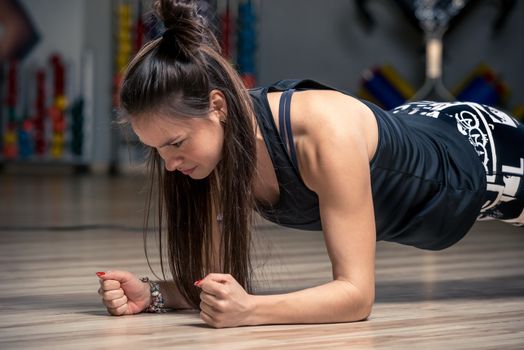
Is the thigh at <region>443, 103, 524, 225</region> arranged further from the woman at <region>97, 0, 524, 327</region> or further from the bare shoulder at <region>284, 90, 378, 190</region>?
the bare shoulder at <region>284, 90, 378, 190</region>

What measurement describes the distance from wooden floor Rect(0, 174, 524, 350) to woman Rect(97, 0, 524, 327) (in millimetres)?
58

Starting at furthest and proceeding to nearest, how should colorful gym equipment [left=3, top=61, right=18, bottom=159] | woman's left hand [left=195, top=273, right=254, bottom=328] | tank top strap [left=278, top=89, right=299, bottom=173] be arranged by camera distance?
colorful gym equipment [left=3, top=61, right=18, bottom=159] < tank top strap [left=278, top=89, right=299, bottom=173] < woman's left hand [left=195, top=273, right=254, bottom=328]

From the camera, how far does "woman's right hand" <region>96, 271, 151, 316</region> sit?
171cm

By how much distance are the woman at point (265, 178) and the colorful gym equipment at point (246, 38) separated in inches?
193

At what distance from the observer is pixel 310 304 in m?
1.63

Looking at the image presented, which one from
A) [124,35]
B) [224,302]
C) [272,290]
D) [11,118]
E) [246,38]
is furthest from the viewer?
[11,118]

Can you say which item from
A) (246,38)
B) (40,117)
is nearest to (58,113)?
(40,117)

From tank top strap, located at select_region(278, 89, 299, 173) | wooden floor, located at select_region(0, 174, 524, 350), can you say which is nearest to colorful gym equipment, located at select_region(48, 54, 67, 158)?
wooden floor, located at select_region(0, 174, 524, 350)

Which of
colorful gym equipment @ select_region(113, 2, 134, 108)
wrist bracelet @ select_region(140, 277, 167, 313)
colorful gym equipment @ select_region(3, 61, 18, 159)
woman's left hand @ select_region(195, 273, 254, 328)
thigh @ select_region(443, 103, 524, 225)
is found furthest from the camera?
colorful gym equipment @ select_region(3, 61, 18, 159)

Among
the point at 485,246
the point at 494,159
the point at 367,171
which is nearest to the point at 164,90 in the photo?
the point at 367,171

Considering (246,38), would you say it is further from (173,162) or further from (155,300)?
(173,162)

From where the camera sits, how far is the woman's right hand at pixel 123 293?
1.71 meters

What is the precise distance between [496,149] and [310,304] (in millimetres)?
611

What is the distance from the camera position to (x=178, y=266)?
1.81m
